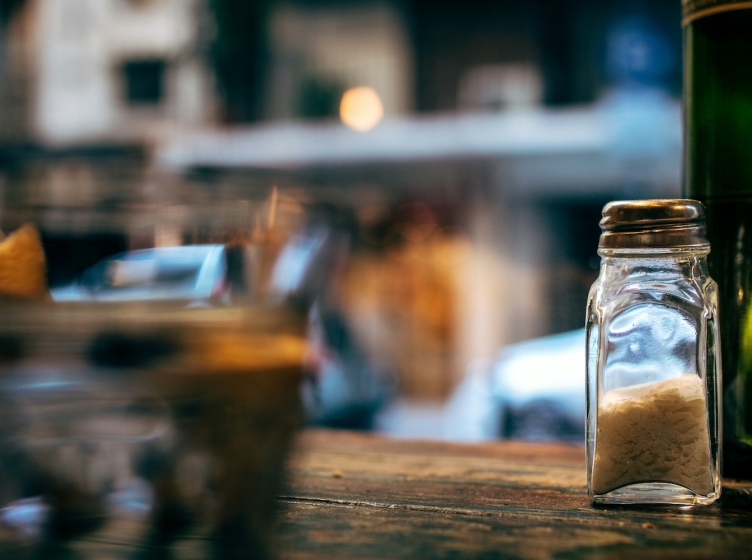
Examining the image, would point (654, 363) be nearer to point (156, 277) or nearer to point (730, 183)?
point (730, 183)

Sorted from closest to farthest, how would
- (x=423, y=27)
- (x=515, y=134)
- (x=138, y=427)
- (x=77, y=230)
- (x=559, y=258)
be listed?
(x=138, y=427), (x=77, y=230), (x=515, y=134), (x=559, y=258), (x=423, y=27)

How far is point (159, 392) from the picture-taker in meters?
0.30

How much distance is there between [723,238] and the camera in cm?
49

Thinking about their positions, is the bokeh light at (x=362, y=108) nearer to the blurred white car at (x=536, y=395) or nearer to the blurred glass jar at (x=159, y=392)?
the blurred white car at (x=536, y=395)

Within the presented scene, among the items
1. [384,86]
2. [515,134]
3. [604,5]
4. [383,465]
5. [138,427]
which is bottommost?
[383,465]

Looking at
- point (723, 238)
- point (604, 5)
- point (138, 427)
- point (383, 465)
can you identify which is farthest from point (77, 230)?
point (604, 5)

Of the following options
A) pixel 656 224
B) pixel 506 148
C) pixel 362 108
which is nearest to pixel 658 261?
pixel 656 224

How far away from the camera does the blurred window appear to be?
22.3ft

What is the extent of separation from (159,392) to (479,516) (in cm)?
20

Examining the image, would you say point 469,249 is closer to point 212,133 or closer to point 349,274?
point 349,274

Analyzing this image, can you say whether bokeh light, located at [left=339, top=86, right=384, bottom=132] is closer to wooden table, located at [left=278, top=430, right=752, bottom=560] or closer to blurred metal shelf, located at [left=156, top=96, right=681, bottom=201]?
blurred metal shelf, located at [left=156, top=96, right=681, bottom=201]

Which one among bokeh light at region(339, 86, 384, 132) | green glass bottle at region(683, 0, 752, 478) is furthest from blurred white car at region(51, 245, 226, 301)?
bokeh light at region(339, 86, 384, 132)

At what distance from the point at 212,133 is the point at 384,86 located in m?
1.56

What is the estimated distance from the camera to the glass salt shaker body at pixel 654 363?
1.38ft
